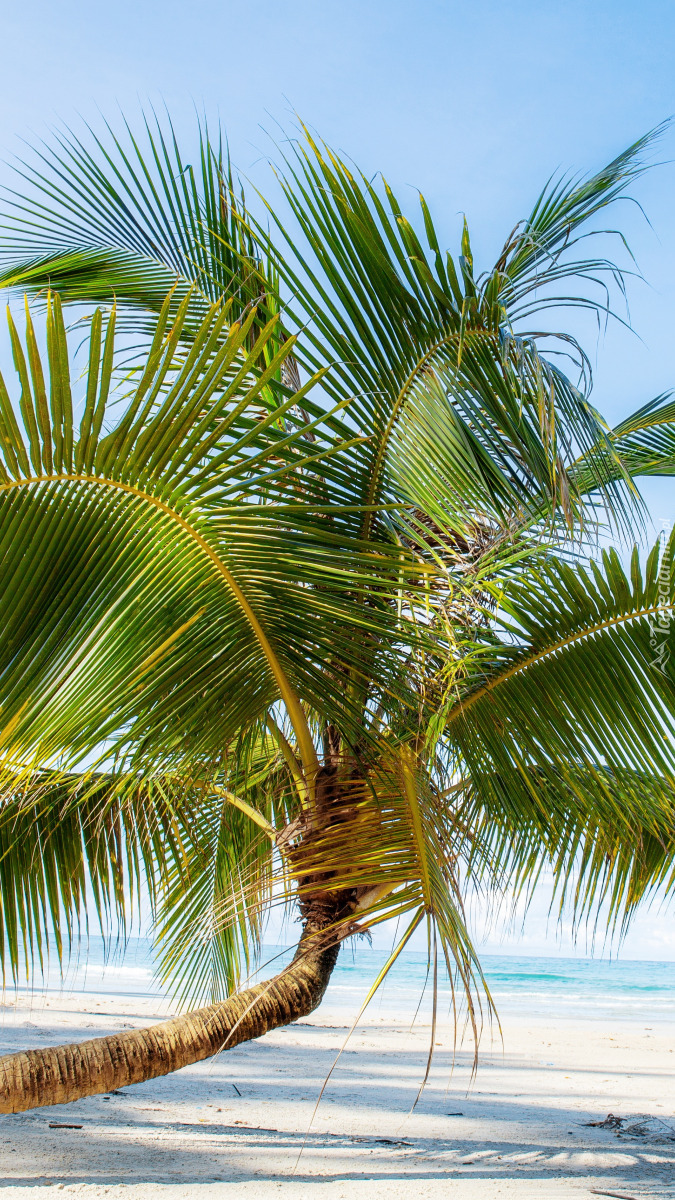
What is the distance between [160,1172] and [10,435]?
3.70 meters

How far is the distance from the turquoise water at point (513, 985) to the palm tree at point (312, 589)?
11.2m

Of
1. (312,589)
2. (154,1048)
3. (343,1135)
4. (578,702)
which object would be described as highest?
(312,589)

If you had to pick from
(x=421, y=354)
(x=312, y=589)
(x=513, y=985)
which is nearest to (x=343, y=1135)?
(x=312, y=589)

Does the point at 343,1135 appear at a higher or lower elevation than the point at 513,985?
higher

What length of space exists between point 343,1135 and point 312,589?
14.1ft

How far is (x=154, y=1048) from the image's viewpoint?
2475 mm

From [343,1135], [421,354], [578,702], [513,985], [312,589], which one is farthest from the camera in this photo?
[513,985]

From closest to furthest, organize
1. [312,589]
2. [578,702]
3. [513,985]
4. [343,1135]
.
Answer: [312,589]
[578,702]
[343,1135]
[513,985]

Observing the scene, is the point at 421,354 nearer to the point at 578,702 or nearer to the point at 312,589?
the point at 312,589

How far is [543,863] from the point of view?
3457 mm

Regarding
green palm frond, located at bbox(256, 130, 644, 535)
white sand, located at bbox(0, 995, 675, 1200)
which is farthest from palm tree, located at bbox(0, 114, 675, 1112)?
white sand, located at bbox(0, 995, 675, 1200)

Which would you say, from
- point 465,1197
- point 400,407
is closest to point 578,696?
point 400,407

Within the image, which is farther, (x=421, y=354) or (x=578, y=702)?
(x=578, y=702)

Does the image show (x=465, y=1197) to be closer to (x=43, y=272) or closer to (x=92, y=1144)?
(x=92, y=1144)
